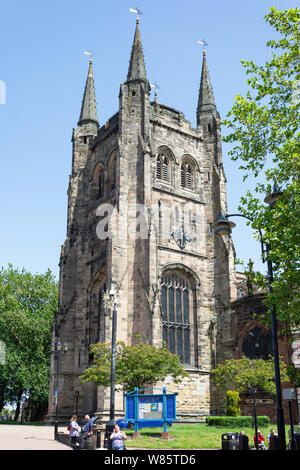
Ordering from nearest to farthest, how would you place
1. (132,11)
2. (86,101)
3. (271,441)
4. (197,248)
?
(271,441) < (197,248) < (132,11) < (86,101)

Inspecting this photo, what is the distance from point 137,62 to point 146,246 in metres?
16.0

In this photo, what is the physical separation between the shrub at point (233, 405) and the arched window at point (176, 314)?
18.4 ft

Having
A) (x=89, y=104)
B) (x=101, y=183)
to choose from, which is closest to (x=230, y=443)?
(x=101, y=183)

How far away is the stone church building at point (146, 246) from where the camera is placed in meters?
34.2

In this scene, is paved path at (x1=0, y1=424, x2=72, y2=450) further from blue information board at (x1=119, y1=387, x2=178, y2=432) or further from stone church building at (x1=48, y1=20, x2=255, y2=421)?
stone church building at (x1=48, y1=20, x2=255, y2=421)

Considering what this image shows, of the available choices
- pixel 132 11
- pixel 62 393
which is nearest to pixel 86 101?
pixel 132 11

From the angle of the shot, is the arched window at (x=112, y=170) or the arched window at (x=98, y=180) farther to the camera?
the arched window at (x=98, y=180)

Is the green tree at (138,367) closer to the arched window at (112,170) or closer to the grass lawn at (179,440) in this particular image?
the grass lawn at (179,440)

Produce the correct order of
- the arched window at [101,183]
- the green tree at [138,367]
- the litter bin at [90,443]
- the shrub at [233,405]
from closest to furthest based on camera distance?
1. the litter bin at [90,443]
2. the green tree at [138,367]
3. the shrub at [233,405]
4. the arched window at [101,183]

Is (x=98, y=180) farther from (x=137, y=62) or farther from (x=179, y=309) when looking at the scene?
(x=179, y=309)

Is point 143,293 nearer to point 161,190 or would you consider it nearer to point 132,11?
point 161,190

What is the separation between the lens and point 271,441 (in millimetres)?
15930

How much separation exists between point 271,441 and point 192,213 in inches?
1001

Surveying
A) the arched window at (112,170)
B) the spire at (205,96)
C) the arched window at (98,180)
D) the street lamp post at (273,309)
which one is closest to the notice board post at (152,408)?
the street lamp post at (273,309)
